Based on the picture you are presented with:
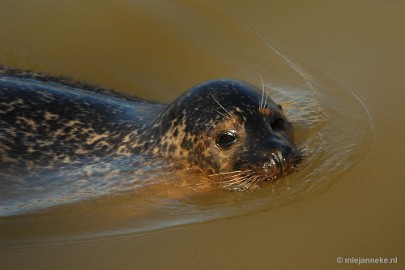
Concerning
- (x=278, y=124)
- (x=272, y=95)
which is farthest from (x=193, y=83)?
(x=278, y=124)

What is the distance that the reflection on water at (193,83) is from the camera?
4.99 m

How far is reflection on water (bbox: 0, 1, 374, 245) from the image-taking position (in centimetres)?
499

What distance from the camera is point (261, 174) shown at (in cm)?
528

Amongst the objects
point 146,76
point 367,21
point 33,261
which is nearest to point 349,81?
point 367,21

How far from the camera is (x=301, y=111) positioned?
6410mm

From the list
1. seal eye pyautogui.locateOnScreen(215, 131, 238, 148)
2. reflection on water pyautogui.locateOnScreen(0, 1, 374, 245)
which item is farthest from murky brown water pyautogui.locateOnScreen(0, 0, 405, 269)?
seal eye pyautogui.locateOnScreen(215, 131, 238, 148)

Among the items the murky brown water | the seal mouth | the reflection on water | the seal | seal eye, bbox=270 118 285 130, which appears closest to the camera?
the murky brown water

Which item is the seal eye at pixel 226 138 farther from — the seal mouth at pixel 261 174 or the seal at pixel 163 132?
the seal mouth at pixel 261 174

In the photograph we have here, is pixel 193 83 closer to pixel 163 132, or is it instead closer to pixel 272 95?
pixel 272 95

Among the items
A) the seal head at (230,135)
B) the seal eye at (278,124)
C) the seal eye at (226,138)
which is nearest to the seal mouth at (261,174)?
the seal head at (230,135)

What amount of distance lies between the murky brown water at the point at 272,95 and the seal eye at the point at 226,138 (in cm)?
38

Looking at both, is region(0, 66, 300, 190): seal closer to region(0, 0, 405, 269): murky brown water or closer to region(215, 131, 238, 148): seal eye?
region(215, 131, 238, 148): seal eye

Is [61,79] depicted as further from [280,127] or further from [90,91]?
[280,127]

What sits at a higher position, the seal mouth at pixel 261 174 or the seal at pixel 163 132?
the seal at pixel 163 132
